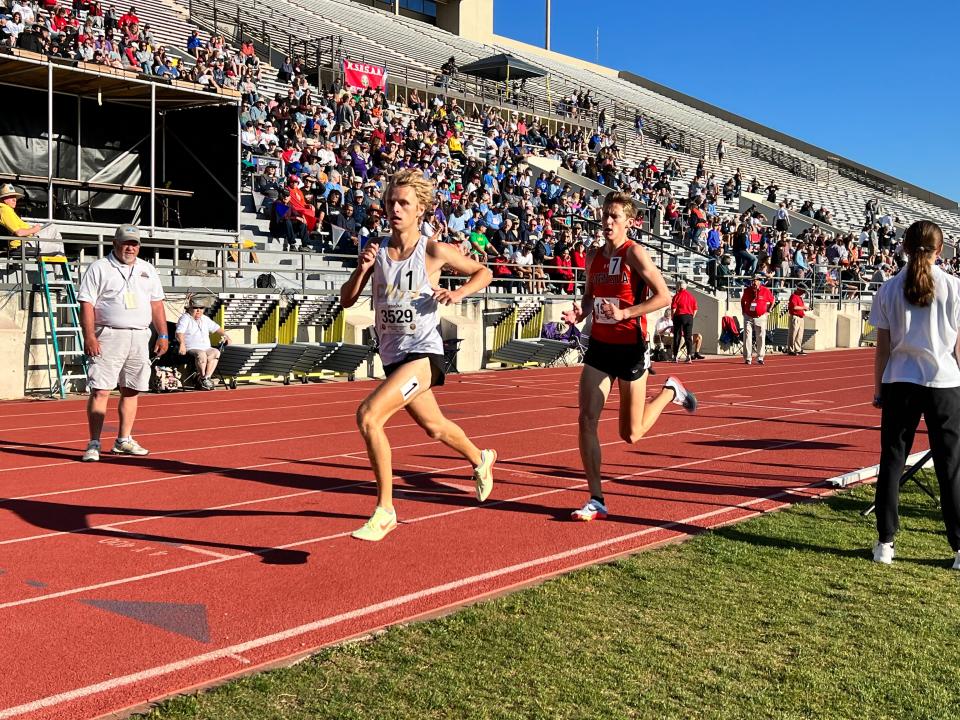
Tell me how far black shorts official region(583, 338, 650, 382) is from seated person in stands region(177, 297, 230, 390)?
10779 mm

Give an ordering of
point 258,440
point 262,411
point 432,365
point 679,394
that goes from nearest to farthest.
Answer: point 432,365
point 679,394
point 258,440
point 262,411

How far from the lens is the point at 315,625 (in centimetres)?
472

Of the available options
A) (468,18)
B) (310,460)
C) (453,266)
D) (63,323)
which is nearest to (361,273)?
(453,266)

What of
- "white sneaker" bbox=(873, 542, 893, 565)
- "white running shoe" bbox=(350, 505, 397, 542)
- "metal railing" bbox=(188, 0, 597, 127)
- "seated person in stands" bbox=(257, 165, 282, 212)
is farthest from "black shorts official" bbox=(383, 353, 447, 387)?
"metal railing" bbox=(188, 0, 597, 127)

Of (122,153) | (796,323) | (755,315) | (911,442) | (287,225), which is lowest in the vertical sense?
(911,442)

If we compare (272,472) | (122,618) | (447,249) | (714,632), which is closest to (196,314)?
(272,472)

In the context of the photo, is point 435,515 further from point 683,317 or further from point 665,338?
point 665,338

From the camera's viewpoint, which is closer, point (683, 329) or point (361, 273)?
point (361, 273)

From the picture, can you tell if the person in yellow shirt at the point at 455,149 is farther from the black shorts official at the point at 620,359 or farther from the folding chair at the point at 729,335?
the black shorts official at the point at 620,359

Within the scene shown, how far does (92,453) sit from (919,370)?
6855 mm

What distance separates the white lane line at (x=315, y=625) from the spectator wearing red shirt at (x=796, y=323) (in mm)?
22508

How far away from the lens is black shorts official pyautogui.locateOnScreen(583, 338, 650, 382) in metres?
6.86

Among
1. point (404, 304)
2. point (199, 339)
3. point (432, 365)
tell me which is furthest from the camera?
point (199, 339)

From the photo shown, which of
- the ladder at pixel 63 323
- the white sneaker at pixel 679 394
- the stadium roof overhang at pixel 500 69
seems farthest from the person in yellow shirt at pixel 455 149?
the white sneaker at pixel 679 394
